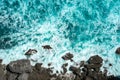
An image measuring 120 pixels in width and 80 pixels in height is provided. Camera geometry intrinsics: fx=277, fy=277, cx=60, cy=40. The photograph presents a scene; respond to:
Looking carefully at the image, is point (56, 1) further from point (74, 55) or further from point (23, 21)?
point (74, 55)

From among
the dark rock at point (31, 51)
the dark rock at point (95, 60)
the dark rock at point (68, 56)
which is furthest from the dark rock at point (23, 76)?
the dark rock at point (95, 60)

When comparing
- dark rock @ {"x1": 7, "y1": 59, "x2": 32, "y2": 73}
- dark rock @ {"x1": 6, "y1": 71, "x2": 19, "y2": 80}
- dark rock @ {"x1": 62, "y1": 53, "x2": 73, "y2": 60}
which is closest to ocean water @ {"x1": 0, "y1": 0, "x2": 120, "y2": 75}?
dark rock @ {"x1": 62, "y1": 53, "x2": 73, "y2": 60}

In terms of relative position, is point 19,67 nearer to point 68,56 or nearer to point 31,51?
point 31,51

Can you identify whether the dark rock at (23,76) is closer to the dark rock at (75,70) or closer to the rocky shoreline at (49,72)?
the rocky shoreline at (49,72)

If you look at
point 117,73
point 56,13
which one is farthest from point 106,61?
point 56,13

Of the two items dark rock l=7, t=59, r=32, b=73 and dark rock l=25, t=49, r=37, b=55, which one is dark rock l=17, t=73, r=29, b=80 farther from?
dark rock l=25, t=49, r=37, b=55

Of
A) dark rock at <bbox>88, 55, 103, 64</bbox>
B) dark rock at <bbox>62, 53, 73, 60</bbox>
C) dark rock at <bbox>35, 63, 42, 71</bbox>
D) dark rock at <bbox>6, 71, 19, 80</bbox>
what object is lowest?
dark rock at <bbox>6, 71, 19, 80</bbox>
